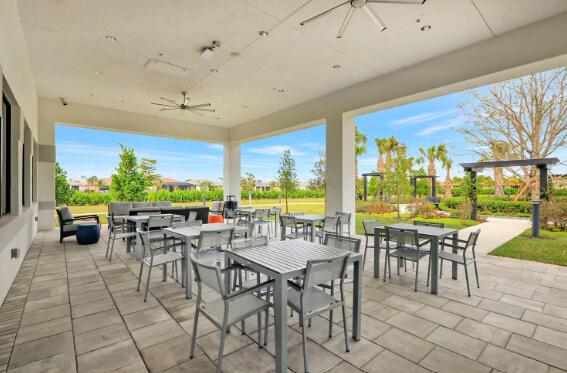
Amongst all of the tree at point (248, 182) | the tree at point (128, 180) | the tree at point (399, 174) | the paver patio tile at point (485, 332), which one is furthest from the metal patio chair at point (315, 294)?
the tree at point (248, 182)

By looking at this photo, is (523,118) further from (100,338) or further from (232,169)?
(100,338)

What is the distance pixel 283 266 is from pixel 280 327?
376mm

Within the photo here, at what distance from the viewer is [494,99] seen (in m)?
8.26

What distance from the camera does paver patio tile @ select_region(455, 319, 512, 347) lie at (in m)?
2.17

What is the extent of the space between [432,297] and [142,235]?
3260mm

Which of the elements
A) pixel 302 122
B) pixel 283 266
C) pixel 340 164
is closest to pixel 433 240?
pixel 283 266

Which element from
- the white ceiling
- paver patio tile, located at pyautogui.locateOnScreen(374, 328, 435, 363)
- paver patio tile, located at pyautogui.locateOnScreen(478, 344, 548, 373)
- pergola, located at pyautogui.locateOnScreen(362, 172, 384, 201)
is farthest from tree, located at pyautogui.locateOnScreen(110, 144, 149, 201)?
paver patio tile, located at pyautogui.locateOnScreen(478, 344, 548, 373)

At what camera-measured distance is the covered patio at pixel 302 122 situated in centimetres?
201

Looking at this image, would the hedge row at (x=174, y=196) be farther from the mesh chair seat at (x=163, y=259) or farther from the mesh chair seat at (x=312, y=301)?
the mesh chair seat at (x=312, y=301)

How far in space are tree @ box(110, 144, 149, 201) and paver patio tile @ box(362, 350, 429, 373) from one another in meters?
11.3

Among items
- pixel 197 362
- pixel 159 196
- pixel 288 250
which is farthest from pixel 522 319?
pixel 159 196

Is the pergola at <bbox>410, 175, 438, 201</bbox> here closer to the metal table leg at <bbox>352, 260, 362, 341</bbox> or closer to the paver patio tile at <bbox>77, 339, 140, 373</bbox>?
the metal table leg at <bbox>352, 260, 362, 341</bbox>

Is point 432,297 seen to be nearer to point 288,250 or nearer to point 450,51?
point 288,250

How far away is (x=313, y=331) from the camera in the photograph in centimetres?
229
